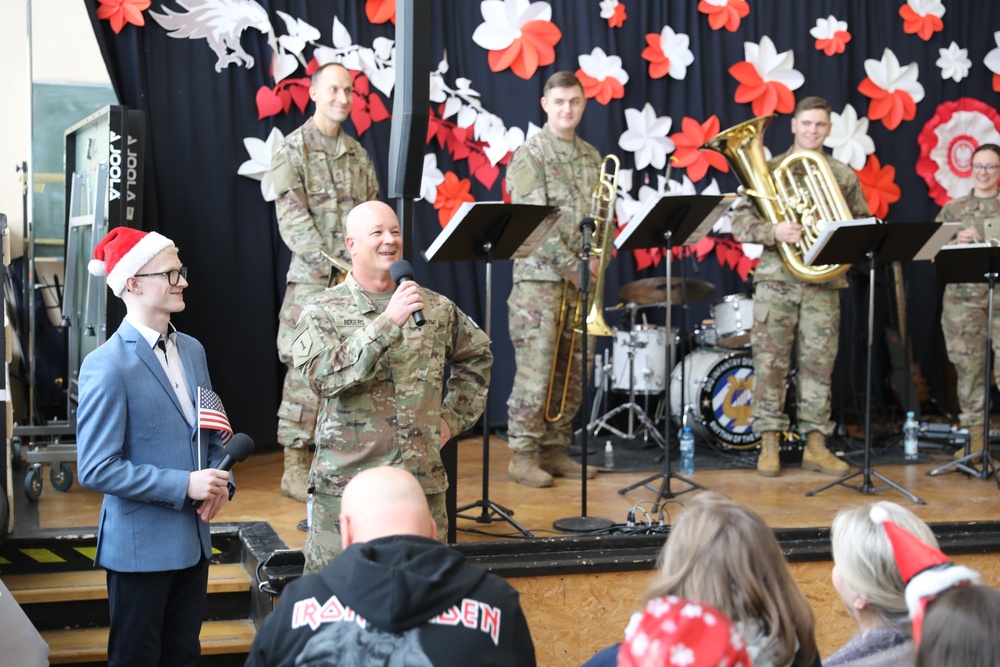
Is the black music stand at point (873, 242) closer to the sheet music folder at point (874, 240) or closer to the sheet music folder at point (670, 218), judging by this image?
the sheet music folder at point (874, 240)

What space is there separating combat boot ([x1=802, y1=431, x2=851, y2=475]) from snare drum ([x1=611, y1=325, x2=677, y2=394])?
121 cm

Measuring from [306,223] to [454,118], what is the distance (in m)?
2.11

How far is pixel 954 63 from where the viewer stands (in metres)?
8.18

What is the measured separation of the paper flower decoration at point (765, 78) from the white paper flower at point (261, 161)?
11.2 feet

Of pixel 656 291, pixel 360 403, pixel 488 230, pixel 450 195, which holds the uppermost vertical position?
pixel 450 195

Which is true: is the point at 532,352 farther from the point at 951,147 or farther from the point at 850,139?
the point at 951,147

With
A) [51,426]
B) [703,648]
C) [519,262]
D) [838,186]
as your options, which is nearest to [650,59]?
[838,186]

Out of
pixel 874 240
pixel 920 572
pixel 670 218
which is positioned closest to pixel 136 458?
pixel 920 572

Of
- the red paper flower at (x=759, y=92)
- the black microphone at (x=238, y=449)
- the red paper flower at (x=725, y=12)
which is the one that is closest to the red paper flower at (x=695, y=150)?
the red paper flower at (x=759, y=92)

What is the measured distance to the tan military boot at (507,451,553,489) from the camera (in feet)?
18.5

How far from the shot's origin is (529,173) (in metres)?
5.46

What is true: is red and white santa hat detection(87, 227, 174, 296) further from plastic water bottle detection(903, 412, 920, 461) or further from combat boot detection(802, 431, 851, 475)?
plastic water bottle detection(903, 412, 920, 461)

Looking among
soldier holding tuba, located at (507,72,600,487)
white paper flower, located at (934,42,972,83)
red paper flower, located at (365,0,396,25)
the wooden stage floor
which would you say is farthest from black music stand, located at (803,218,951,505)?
white paper flower, located at (934,42,972,83)

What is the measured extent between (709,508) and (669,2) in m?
6.18
